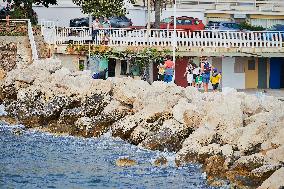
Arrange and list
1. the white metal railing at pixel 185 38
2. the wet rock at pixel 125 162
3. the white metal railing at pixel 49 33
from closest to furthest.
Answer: the wet rock at pixel 125 162
the white metal railing at pixel 185 38
the white metal railing at pixel 49 33

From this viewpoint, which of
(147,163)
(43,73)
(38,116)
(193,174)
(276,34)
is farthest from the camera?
(276,34)

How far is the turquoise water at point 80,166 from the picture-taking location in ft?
100

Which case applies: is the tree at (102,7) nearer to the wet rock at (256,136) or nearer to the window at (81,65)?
the window at (81,65)

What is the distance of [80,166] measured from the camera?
109ft

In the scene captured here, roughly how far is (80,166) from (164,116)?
5.42 meters

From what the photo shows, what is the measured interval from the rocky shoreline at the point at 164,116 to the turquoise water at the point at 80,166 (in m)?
0.74

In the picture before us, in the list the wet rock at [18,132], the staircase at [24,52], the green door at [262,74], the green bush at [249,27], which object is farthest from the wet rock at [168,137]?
the green bush at [249,27]

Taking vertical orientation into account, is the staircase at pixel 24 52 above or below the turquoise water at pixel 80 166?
above

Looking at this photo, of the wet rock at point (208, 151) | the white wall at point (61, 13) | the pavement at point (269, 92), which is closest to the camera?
the wet rock at point (208, 151)

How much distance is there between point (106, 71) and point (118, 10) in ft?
14.1

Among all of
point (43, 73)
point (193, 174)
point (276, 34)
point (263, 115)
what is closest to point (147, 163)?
point (193, 174)

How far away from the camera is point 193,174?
102 ft

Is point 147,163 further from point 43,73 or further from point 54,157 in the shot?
point 43,73

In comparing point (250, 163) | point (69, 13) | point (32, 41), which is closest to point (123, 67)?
point (32, 41)
